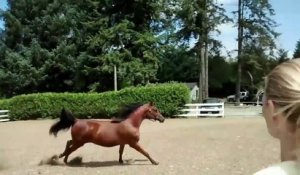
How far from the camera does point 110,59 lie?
4625 cm

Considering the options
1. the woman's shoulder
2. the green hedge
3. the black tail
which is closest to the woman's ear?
the woman's shoulder

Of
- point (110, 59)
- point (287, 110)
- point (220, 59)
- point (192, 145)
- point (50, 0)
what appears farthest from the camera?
point (220, 59)

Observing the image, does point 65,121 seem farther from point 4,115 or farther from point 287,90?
point 4,115

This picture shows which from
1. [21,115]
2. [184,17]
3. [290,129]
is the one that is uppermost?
[184,17]

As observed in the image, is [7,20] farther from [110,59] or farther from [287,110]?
[287,110]

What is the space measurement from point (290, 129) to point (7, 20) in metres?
56.7

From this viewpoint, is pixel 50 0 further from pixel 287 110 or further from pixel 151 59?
pixel 287 110

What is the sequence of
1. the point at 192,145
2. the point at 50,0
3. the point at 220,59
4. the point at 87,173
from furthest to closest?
1. the point at 220,59
2. the point at 50,0
3. the point at 192,145
4. the point at 87,173

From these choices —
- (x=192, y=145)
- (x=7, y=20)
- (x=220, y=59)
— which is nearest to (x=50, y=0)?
(x=7, y=20)

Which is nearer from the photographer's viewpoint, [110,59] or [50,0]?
[110,59]

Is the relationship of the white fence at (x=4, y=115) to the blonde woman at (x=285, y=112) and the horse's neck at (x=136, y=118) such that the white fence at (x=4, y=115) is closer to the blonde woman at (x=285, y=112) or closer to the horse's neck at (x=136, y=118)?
the horse's neck at (x=136, y=118)

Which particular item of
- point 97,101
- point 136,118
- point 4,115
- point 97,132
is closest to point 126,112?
point 136,118

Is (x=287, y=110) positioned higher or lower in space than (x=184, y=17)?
lower

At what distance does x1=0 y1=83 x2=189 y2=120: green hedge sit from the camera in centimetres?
3130
